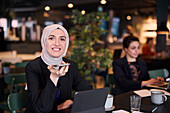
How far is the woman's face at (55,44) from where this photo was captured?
2061 mm

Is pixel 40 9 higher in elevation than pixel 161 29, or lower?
higher

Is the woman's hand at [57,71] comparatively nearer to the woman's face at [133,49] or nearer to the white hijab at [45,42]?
the white hijab at [45,42]

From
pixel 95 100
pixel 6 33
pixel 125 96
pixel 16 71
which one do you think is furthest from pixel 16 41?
pixel 95 100

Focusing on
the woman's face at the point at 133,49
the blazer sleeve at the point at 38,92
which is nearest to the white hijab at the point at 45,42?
the blazer sleeve at the point at 38,92

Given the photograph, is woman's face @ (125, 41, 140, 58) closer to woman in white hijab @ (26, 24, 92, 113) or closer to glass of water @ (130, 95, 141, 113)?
woman in white hijab @ (26, 24, 92, 113)

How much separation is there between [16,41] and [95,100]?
790 centimetres

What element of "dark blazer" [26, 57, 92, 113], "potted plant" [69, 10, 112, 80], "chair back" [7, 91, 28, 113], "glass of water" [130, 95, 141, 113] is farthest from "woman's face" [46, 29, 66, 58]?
"potted plant" [69, 10, 112, 80]

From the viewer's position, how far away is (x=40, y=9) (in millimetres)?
13602

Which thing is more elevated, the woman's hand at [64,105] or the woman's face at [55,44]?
the woman's face at [55,44]

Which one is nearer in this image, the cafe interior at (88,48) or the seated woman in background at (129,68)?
the cafe interior at (88,48)

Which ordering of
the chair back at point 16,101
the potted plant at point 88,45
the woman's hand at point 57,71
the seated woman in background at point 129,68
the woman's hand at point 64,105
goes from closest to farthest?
the woman's hand at point 57,71
the woman's hand at point 64,105
the chair back at point 16,101
the seated woman in background at point 129,68
the potted plant at point 88,45

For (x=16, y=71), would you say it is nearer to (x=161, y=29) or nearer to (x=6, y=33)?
(x=161, y=29)

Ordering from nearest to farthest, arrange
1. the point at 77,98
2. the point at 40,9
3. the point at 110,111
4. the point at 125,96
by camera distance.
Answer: the point at 77,98 → the point at 110,111 → the point at 125,96 → the point at 40,9

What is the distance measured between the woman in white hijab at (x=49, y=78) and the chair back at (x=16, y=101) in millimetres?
257
